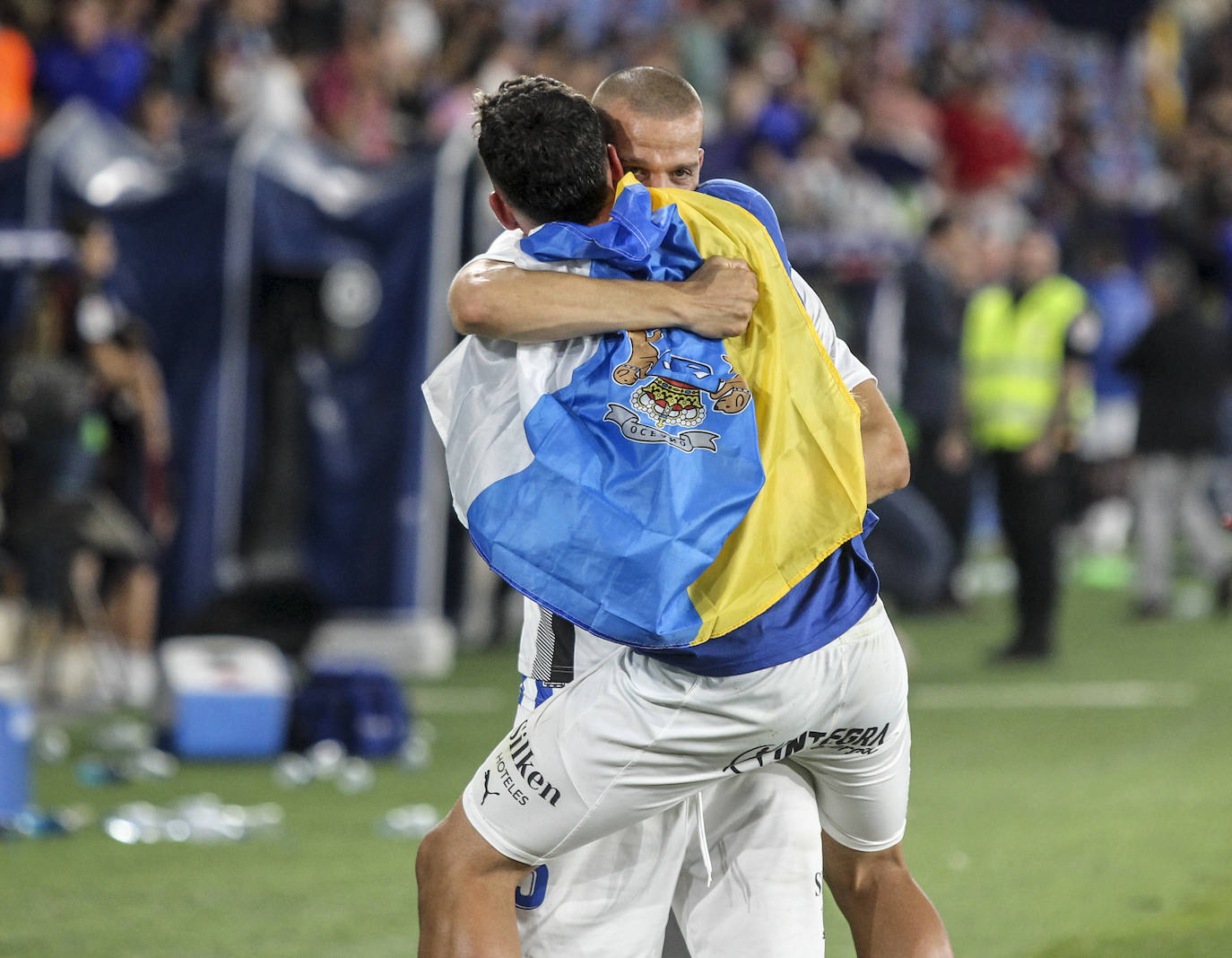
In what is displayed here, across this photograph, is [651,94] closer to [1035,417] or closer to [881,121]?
[1035,417]

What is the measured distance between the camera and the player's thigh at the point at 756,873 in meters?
3.55

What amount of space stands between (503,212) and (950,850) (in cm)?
389

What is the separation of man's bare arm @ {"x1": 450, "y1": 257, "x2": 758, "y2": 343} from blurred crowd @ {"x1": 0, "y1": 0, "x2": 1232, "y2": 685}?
7.24 metres

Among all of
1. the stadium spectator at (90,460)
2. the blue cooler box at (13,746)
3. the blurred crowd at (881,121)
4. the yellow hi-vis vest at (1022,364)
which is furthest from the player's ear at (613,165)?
the yellow hi-vis vest at (1022,364)

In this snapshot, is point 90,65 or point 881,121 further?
point 881,121

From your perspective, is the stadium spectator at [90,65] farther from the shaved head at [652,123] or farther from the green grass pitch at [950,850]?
the shaved head at [652,123]

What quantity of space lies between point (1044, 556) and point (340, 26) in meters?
7.17

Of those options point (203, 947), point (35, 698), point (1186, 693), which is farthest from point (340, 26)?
point (203, 947)

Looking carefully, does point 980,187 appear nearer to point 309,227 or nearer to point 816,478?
point 309,227

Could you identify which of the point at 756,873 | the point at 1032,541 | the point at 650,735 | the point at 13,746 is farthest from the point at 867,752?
the point at 1032,541

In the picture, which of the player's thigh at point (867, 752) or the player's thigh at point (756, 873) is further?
the player's thigh at point (756, 873)

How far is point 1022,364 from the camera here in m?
11.4

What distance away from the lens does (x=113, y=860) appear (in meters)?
6.39

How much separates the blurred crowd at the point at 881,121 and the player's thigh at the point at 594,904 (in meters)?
7.13
